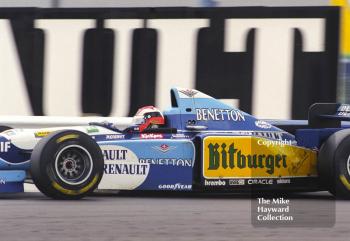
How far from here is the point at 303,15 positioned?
486 inches

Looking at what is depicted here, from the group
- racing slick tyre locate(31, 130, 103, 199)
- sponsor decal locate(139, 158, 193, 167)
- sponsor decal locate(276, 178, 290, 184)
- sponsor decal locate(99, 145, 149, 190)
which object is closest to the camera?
racing slick tyre locate(31, 130, 103, 199)

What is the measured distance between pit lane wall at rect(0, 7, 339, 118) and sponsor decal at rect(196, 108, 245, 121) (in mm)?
2741

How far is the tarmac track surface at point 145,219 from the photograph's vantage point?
6.51 metres

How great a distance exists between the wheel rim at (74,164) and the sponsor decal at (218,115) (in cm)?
152

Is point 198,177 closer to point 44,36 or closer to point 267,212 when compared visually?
point 267,212

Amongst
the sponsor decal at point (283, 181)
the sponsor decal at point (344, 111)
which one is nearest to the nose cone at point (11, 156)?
the sponsor decal at point (283, 181)

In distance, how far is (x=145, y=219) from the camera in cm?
730

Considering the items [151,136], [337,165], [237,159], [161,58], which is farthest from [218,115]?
[161,58]

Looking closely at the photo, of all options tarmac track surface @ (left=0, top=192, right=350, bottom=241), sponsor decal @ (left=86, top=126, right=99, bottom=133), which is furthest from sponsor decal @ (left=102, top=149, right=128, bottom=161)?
tarmac track surface @ (left=0, top=192, right=350, bottom=241)

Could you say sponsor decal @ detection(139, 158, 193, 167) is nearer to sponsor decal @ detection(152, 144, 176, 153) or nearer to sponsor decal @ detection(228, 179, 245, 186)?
sponsor decal @ detection(152, 144, 176, 153)

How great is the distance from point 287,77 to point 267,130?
9.71 feet

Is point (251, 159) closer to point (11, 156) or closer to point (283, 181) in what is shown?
point (283, 181)

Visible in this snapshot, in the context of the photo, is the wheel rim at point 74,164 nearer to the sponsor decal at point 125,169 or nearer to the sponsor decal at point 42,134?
the sponsor decal at point 125,169

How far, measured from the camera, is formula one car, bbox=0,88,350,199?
847cm
